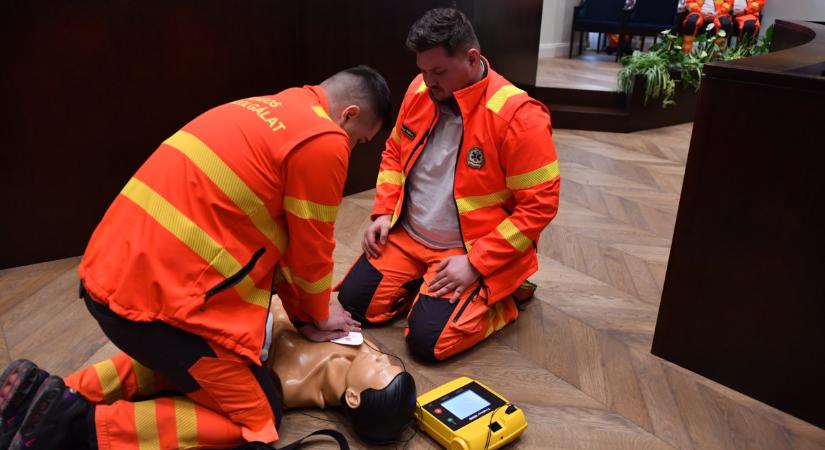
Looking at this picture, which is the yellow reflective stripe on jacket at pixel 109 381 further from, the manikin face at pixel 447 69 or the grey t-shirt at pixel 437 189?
the manikin face at pixel 447 69

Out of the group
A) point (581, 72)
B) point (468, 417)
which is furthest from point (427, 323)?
point (581, 72)

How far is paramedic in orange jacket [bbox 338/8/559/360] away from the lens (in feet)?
7.00

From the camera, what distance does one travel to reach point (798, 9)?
7605 millimetres

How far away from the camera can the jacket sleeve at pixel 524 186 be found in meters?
2.13

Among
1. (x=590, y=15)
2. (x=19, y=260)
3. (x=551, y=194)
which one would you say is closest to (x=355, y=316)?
(x=551, y=194)

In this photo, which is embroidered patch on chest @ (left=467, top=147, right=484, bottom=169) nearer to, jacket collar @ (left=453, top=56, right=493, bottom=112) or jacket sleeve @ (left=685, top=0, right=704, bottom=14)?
jacket collar @ (left=453, top=56, right=493, bottom=112)

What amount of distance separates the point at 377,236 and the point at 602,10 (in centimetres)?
569

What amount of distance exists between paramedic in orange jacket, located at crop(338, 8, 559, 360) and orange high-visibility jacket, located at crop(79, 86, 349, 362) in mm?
587

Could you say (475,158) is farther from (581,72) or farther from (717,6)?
(717,6)

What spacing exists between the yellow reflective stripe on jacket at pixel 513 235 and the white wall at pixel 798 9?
590 cm

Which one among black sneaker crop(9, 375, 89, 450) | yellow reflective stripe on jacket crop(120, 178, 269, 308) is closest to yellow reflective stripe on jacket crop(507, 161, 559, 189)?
yellow reflective stripe on jacket crop(120, 178, 269, 308)

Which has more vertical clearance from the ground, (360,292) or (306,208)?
(306,208)

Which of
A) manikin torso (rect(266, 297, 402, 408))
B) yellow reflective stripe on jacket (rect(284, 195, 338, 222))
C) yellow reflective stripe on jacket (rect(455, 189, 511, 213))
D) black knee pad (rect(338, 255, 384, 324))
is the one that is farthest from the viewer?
black knee pad (rect(338, 255, 384, 324))

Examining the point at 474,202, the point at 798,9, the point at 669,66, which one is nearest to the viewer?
the point at 474,202
